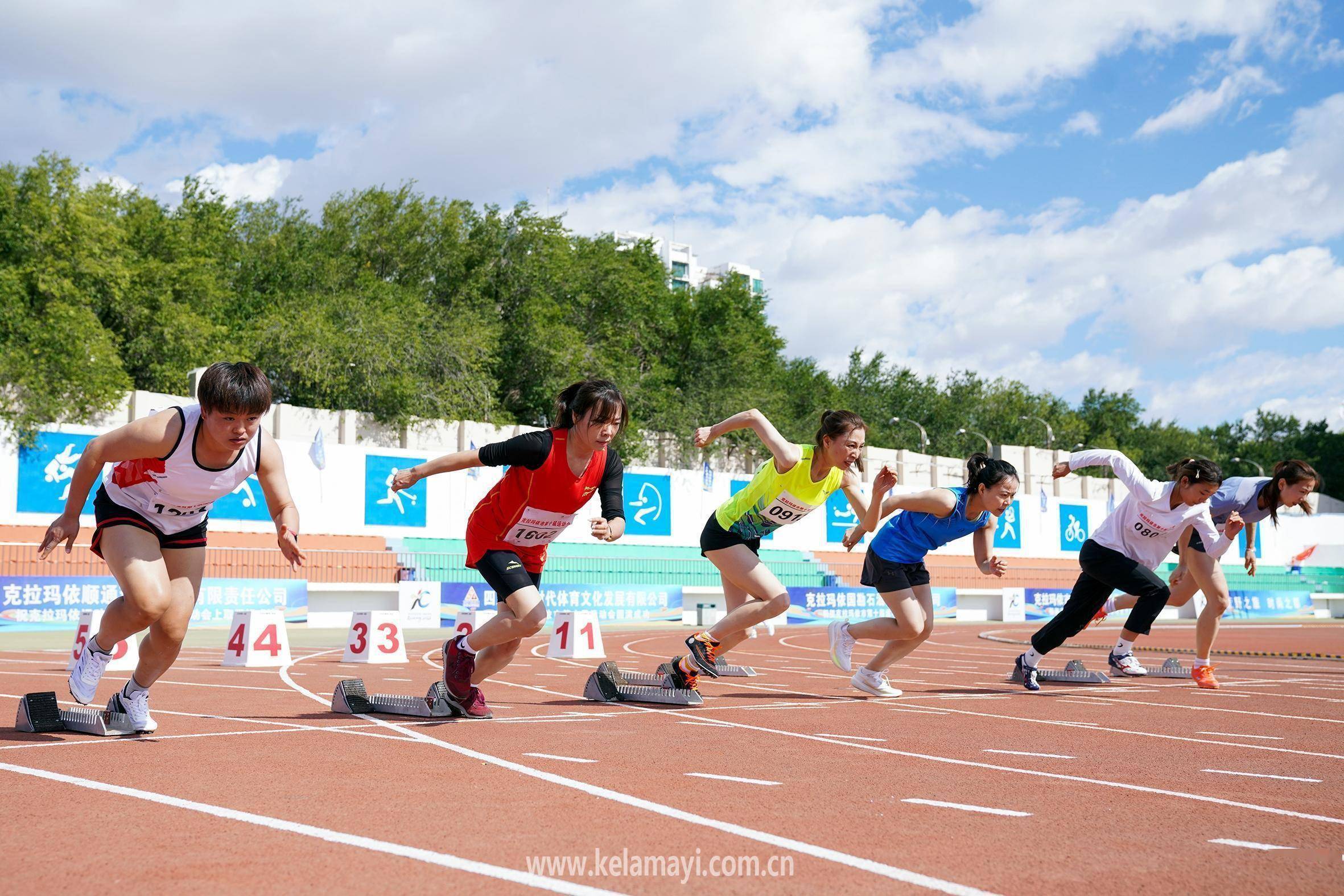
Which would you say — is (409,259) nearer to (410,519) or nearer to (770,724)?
(410,519)

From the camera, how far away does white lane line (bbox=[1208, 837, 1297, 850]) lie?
13.1 ft

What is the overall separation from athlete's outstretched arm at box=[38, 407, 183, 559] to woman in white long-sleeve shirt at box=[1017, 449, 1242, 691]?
22.9 feet

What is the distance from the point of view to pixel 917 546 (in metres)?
9.52

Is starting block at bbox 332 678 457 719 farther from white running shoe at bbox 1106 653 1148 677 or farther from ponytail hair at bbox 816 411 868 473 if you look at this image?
white running shoe at bbox 1106 653 1148 677

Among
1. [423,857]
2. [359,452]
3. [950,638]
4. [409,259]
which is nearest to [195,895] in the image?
[423,857]

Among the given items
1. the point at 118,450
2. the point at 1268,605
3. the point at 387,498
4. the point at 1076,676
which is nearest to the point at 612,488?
the point at 118,450

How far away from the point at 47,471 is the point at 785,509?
2559 centimetres

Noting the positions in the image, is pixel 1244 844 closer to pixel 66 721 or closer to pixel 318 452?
pixel 66 721

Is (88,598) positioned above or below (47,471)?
below

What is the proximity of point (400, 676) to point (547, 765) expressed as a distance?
6885 millimetres

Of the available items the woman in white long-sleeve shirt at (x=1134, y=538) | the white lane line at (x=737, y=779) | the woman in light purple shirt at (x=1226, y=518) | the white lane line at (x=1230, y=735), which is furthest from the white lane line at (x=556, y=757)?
the woman in light purple shirt at (x=1226, y=518)

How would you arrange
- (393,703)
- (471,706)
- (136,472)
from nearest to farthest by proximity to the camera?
1. (136,472)
2. (471,706)
3. (393,703)

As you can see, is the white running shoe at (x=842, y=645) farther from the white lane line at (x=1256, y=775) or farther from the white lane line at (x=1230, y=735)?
the white lane line at (x=1256, y=775)

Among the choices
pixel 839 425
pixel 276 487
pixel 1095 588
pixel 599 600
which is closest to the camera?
pixel 276 487
